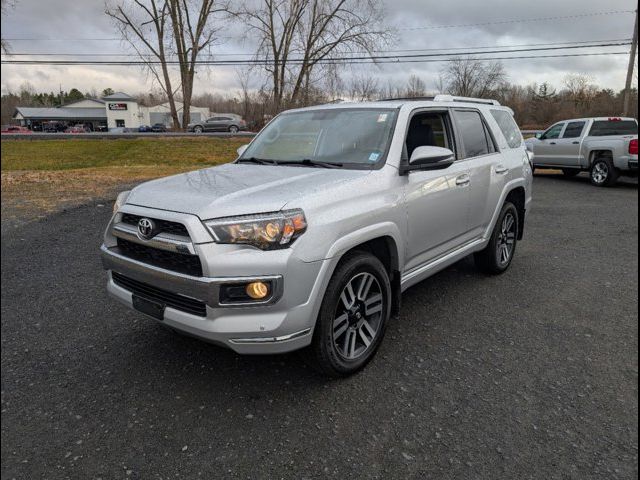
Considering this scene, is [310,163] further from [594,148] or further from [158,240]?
[594,148]

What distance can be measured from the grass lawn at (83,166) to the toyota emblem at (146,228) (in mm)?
669

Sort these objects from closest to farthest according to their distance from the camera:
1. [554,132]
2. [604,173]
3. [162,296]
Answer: [162,296] < [604,173] < [554,132]

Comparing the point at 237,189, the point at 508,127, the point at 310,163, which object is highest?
the point at 508,127

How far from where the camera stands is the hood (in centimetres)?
257

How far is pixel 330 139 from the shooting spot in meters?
3.76

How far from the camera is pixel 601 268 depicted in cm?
539

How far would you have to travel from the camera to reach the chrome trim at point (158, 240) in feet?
8.22

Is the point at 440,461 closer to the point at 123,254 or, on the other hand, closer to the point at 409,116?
the point at 123,254

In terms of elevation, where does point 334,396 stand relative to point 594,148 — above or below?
below

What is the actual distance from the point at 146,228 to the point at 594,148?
43.4 feet

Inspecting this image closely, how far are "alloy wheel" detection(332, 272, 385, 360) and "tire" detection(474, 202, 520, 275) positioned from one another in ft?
6.96

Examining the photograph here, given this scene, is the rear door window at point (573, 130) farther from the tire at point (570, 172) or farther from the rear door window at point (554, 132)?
the tire at point (570, 172)

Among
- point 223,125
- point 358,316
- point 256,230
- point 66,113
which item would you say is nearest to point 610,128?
point 358,316

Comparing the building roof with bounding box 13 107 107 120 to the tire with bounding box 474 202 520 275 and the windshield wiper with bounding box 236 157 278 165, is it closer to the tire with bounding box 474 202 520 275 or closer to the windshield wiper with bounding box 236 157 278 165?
the windshield wiper with bounding box 236 157 278 165
